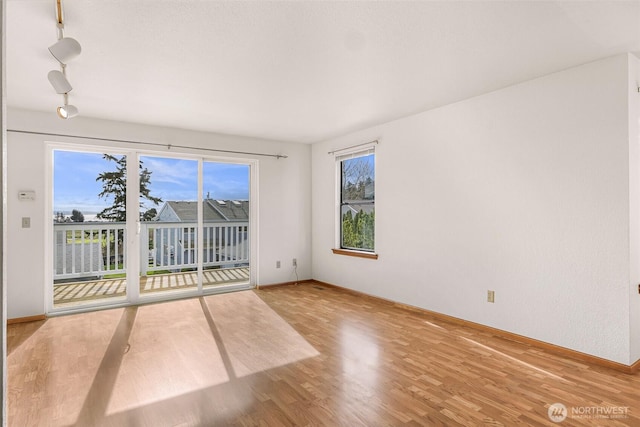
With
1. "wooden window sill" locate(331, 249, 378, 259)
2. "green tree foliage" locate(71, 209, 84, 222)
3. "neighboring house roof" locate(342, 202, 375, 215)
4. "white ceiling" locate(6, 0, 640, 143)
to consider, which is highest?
"white ceiling" locate(6, 0, 640, 143)

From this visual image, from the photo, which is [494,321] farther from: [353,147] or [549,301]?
[353,147]

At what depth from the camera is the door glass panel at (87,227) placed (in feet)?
13.7

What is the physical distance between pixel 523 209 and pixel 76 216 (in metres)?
5.07

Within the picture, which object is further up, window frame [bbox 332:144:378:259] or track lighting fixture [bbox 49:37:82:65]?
track lighting fixture [bbox 49:37:82:65]

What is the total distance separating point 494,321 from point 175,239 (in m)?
4.35

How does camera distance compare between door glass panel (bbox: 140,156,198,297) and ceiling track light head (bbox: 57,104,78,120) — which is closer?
ceiling track light head (bbox: 57,104,78,120)

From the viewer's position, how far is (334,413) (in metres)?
1.95

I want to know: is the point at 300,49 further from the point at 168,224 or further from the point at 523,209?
the point at 168,224

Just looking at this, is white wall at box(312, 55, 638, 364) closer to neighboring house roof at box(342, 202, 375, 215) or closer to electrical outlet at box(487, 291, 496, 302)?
electrical outlet at box(487, 291, 496, 302)

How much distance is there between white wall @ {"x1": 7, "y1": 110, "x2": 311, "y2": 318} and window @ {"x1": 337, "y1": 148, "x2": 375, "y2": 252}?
0.79 m

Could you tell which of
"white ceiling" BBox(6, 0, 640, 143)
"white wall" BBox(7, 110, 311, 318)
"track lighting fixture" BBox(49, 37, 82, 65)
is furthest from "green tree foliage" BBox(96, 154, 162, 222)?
"track lighting fixture" BBox(49, 37, 82, 65)

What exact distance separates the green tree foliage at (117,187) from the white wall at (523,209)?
3.18 metres

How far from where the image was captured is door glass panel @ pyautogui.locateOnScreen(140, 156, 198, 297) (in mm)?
4602

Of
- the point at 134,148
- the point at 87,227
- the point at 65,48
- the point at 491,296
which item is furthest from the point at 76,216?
the point at 491,296
